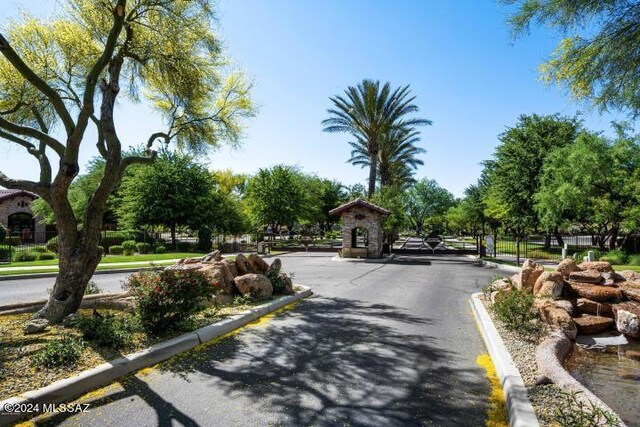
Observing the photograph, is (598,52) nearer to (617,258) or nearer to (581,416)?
(581,416)

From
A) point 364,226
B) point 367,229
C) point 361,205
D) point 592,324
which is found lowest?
point 592,324

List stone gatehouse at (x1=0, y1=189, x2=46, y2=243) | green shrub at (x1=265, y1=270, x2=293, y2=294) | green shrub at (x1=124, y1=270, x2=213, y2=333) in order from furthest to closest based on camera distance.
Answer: stone gatehouse at (x1=0, y1=189, x2=46, y2=243) → green shrub at (x1=265, y1=270, x2=293, y2=294) → green shrub at (x1=124, y1=270, x2=213, y2=333)

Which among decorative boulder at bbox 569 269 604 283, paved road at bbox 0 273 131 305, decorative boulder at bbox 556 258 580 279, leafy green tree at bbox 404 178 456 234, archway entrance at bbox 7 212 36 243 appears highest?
leafy green tree at bbox 404 178 456 234

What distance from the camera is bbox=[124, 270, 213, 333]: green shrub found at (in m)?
Answer: 6.32

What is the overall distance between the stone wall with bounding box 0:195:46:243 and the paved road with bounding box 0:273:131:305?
99.0ft

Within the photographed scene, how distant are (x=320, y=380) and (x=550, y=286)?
281 inches

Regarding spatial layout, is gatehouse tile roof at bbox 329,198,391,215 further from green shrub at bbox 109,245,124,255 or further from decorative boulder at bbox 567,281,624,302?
decorative boulder at bbox 567,281,624,302

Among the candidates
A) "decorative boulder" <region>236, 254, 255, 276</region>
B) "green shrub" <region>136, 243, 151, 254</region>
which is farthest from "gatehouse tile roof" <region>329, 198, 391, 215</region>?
"decorative boulder" <region>236, 254, 255, 276</region>

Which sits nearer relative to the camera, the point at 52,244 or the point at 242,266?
the point at 242,266

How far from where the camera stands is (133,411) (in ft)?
13.5

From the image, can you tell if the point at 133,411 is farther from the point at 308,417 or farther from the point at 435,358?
the point at 435,358

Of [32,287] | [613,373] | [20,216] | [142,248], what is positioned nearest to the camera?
[613,373]

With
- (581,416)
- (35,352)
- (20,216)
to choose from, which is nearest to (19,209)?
(20,216)

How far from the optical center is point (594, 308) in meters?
9.31
